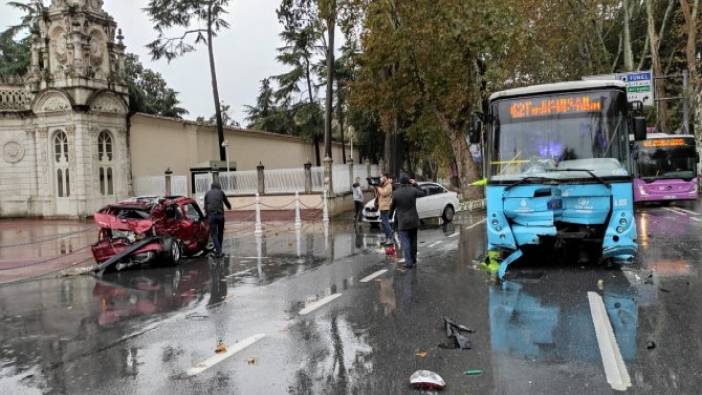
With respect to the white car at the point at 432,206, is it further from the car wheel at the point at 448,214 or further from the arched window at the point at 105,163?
the arched window at the point at 105,163

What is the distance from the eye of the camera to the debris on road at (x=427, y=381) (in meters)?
4.78

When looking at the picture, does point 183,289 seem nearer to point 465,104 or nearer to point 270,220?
point 270,220

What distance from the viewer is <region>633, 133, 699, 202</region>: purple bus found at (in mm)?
24688

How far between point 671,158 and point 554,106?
1774 centimetres

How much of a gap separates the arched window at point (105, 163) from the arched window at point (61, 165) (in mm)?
1464

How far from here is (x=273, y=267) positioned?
12344 mm

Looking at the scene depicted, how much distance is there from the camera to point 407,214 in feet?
36.0

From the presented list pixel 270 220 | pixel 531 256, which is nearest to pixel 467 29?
pixel 270 220

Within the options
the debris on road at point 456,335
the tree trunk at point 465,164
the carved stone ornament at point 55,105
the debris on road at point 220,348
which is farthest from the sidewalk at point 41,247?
the tree trunk at point 465,164

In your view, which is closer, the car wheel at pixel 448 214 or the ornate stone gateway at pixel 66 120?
the car wheel at pixel 448 214

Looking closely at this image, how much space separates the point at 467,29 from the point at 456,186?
17536 mm

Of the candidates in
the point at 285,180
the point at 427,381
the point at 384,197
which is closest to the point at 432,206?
the point at 384,197

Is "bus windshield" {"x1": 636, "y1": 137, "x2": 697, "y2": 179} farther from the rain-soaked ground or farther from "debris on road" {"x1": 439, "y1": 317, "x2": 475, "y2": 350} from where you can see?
"debris on road" {"x1": 439, "y1": 317, "x2": 475, "y2": 350}

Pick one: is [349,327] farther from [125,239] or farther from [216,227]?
[216,227]
